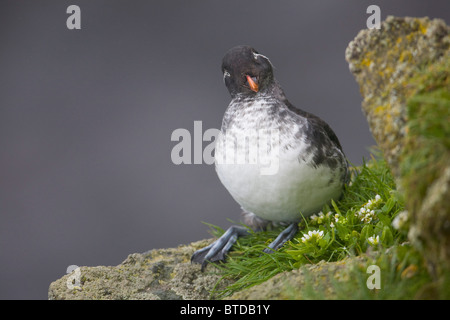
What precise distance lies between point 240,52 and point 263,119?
398 millimetres

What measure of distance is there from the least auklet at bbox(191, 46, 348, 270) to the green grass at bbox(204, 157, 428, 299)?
0.11 meters

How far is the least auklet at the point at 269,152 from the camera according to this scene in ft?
9.20

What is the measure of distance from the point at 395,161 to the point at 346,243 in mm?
751

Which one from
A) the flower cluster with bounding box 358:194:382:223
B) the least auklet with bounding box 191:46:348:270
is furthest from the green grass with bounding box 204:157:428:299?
the least auklet with bounding box 191:46:348:270

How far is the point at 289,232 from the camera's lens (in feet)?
10.1

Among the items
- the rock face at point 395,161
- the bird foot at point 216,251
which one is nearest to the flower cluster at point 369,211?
the rock face at point 395,161

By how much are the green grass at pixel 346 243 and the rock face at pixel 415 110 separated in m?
0.30

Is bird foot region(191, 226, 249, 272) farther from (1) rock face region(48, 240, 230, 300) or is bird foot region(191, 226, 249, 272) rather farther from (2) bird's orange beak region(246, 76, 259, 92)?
(2) bird's orange beak region(246, 76, 259, 92)

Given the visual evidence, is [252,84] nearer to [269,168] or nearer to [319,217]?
[269,168]

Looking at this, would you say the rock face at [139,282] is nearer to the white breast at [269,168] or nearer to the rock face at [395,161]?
the rock face at [395,161]

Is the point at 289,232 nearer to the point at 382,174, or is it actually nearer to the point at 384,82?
the point at 382,174

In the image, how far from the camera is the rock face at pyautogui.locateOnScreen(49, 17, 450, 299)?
65.4 inches

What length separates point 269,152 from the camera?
2787 millimetres
